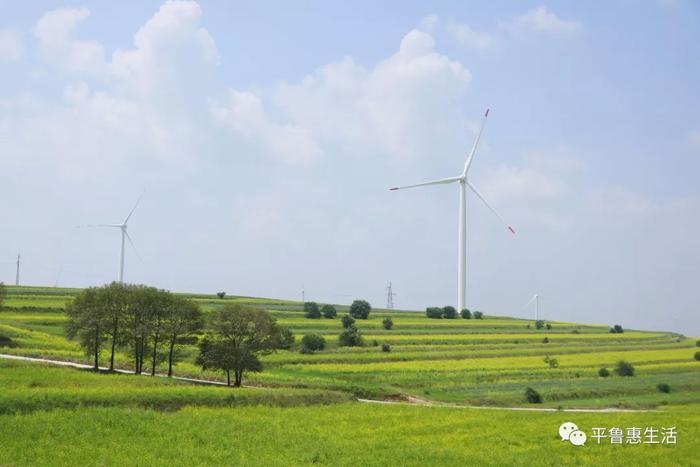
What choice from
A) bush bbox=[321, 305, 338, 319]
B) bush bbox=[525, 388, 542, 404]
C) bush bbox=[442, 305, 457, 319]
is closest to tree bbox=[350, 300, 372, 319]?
bush bbox=[321, 305, 338, 319]

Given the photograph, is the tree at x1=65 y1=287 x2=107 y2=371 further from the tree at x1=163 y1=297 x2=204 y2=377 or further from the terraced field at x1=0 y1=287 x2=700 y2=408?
the tree at x1=163 y1=297 x2=204 y2=377

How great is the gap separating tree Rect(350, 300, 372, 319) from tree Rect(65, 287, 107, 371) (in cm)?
7360

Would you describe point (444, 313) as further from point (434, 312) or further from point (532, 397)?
point (532, 397)

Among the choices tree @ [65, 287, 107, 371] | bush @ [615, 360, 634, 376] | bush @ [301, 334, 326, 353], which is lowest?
bush @ [615, 360, 634, 376]

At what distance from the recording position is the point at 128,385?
52906 millimetres

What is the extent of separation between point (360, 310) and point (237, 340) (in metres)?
75.5

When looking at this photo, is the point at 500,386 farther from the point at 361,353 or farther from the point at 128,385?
the point at 128,385

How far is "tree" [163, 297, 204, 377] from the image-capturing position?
6944cm

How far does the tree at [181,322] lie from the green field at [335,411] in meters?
4.09

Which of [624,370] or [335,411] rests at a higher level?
[624,370]

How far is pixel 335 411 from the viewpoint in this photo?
49.7m

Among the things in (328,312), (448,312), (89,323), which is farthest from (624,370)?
(448,312)

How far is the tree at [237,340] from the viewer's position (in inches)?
2559

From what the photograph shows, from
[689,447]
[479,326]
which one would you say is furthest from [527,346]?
[689,447]
